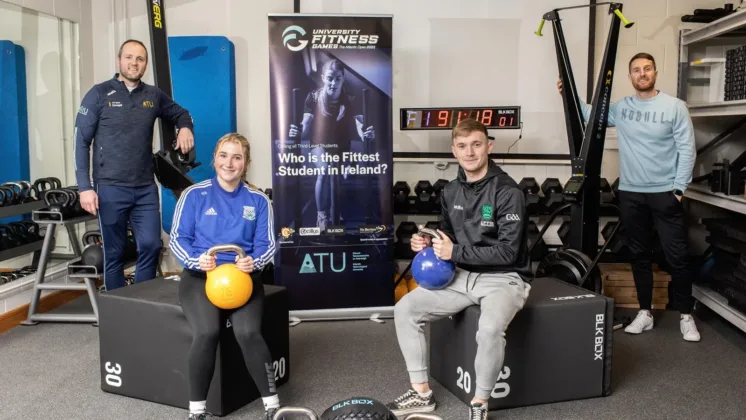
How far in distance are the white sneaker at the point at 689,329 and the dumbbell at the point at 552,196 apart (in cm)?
124

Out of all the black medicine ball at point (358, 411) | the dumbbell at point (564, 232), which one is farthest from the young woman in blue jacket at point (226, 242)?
the dumbbell at point (564, 232)

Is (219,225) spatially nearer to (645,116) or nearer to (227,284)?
(227,284)

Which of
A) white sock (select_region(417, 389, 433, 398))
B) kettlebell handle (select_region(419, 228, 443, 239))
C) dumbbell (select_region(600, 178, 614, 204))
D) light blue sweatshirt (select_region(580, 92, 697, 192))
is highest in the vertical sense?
light blue sweatshirt (select_region(580, 92, 697, 192))

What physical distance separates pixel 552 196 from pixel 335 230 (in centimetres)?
171

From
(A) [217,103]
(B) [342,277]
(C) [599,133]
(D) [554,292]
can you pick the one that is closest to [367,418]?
(D) [554,292]

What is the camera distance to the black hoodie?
3.10 m

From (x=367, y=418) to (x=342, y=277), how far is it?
110 inches

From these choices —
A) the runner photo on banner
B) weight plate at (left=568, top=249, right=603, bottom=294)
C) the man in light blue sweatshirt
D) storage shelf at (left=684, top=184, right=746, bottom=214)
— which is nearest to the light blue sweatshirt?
the man in light blue sweatshirt

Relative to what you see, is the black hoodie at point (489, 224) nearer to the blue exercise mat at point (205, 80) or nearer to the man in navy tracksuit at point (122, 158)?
the man in navy tracksuit at point (122, 158)

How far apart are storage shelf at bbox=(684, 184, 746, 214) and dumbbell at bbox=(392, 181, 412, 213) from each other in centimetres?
212

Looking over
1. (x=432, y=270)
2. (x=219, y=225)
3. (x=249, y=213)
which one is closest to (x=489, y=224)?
(x=432, y=270)

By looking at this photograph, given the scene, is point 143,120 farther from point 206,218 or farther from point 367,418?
point 367,418

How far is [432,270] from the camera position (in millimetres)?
3148

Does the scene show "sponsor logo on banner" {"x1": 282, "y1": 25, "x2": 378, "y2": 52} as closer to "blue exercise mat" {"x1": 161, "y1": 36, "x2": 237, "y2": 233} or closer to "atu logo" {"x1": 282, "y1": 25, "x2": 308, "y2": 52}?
"atu logo" {"x1": 282, "y1": 25, "x2": 308, "y2": 52}
